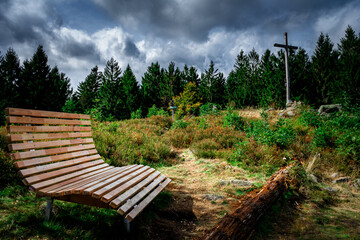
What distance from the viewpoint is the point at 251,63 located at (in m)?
26.8

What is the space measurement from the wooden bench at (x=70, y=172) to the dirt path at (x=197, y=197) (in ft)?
1.44

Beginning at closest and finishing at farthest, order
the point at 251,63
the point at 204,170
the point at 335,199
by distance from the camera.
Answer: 1. the point at 335,199
2. the point at 204,170
3. the point at 251,63

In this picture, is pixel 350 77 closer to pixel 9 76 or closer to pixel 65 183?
pixel 65 183

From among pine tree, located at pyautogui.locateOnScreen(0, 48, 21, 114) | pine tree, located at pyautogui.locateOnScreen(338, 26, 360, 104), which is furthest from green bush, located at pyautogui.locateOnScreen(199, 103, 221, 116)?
pine tree, located at pyautogui.locateOnScreen(0, 48, 21, 114)

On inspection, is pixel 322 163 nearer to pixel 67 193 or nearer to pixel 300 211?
pixel 300 211

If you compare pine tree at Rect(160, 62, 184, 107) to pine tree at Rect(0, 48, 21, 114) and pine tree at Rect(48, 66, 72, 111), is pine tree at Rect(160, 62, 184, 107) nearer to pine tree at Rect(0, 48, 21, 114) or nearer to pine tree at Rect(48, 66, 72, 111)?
pine tree at Rect(48, 66, 72, 111)

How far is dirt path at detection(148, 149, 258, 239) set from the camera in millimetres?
2250

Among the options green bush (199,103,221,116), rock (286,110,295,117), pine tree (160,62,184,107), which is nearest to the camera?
rock (286,110,295,117)

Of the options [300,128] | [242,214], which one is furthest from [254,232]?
[300,128]

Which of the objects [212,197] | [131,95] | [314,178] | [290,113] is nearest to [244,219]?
[212,197]

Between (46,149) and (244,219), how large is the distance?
2.38 meters

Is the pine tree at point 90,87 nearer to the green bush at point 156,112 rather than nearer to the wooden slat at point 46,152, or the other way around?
the green bush at point 156,112

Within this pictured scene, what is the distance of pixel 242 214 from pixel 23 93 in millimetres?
30232

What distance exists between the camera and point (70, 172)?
92.5 inches
